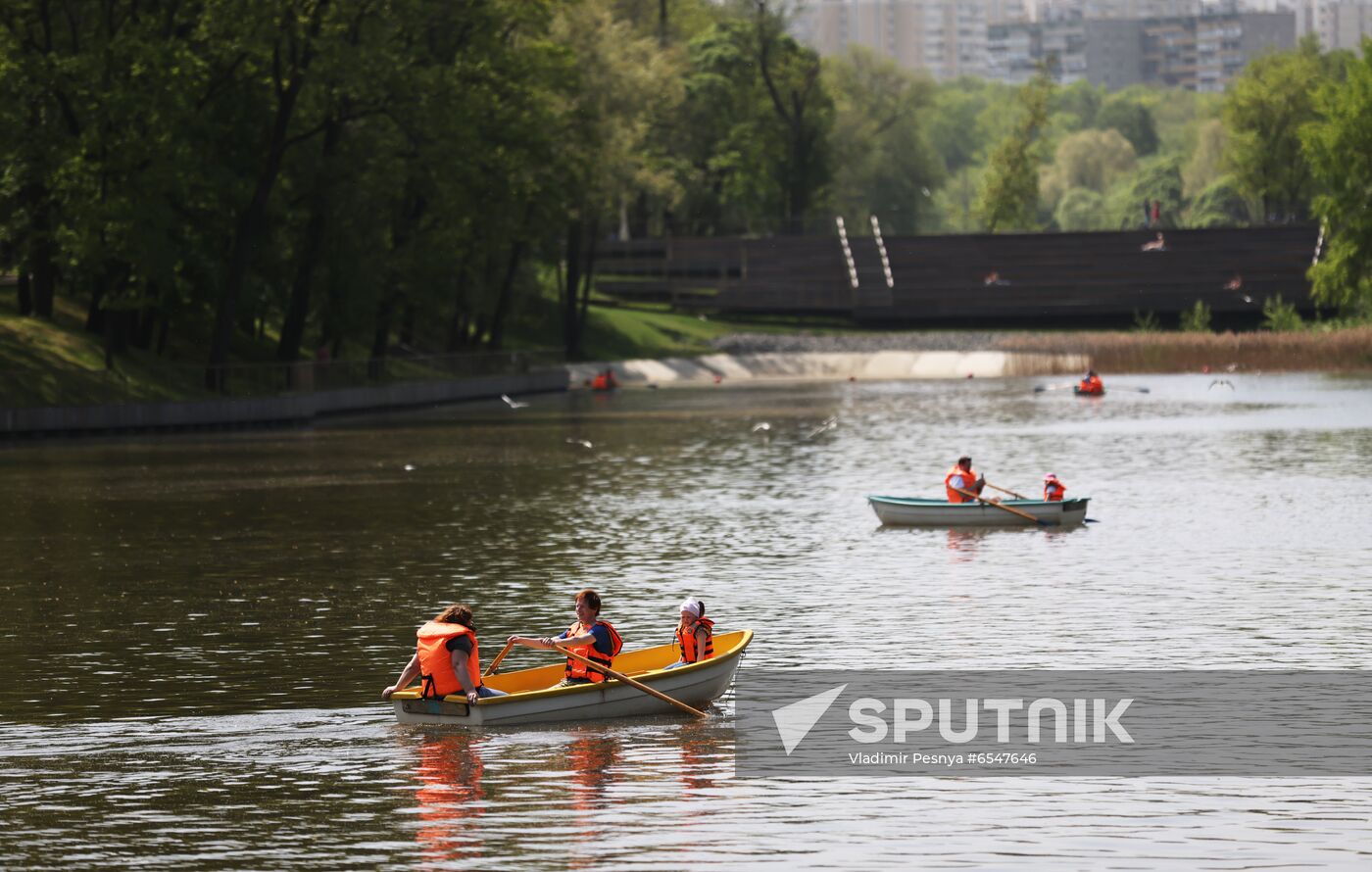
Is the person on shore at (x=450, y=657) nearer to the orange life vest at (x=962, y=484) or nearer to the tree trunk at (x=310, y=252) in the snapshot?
the orange life vest at (x=962, y=484)

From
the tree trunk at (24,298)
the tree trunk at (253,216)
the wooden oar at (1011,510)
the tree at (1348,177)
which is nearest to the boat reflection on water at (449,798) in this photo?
the wooden oar at (1011,510)

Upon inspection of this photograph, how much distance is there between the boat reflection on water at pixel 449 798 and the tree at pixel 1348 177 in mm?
95818

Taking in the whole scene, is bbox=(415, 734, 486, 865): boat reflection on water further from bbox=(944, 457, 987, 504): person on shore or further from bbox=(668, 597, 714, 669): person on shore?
bbox=(944, 457, 987, 504): person on shore

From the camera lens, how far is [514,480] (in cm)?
5856

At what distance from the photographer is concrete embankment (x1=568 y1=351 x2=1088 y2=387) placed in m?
120

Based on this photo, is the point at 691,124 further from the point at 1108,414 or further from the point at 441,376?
the point at 1108,414

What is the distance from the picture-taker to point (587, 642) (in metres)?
23.7

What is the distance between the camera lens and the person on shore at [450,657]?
2306cm

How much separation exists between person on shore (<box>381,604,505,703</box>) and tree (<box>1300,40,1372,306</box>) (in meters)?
95.1

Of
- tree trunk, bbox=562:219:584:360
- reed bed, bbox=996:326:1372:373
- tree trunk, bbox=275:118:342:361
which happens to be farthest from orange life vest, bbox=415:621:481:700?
tree trunk, bbox=562:219:584:360

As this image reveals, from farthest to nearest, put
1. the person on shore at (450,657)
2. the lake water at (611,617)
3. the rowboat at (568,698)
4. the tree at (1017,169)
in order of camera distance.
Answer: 1. the tree at (1017,169)
2. the rowboat at (568,698)
3. the person on shore at (450,657)
4. the lake water at (611,617)

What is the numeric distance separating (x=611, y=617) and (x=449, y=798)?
12.0 m

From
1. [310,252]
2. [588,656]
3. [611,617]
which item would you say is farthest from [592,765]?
[310,252]

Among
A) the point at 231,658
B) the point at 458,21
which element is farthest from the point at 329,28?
the point at 231,658
